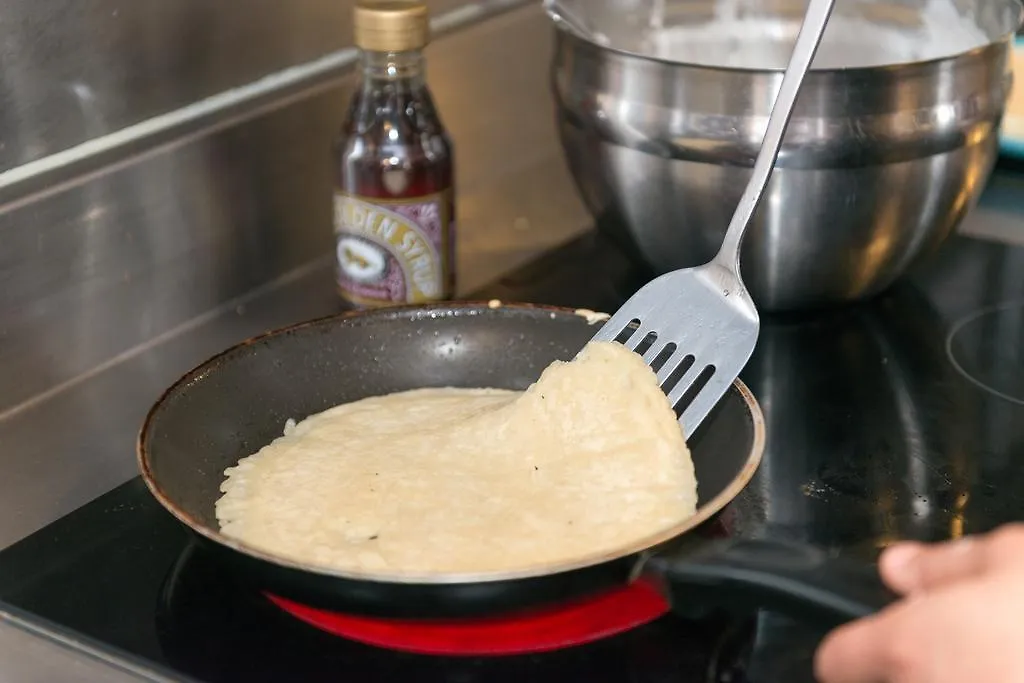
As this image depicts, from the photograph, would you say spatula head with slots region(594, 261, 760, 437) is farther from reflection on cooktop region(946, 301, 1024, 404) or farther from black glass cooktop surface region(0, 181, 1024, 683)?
reflection on cooktop region(946, 301, 1024, 404)

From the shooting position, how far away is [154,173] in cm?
91

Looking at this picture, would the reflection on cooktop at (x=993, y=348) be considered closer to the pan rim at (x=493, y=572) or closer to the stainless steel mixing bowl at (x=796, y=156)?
the stainless steel mixing bowl at (x=796, y=156)

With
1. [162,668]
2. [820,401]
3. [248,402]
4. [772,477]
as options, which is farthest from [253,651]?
[820,401]

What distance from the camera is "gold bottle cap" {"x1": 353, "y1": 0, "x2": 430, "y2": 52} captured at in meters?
0.84

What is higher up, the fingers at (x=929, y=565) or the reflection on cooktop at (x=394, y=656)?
the fingers at (x=929, y=565)

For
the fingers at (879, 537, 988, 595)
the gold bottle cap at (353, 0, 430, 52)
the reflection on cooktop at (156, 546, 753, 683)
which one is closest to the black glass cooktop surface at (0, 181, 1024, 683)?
the reflection on cooktop at (156, 546, 753, 683)

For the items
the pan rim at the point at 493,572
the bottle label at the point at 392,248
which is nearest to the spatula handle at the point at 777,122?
the pan rim at the point at 493,572

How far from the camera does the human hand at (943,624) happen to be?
46 centimetres

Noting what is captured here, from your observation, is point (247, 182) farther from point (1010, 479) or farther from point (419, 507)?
point (1010, 479)

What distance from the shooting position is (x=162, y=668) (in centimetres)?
60

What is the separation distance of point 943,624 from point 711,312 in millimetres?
359

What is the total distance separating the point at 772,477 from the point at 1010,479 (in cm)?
14

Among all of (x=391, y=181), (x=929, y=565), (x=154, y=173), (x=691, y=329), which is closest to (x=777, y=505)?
(x=691, y=329)

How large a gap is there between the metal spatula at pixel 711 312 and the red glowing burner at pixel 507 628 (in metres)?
0.16
